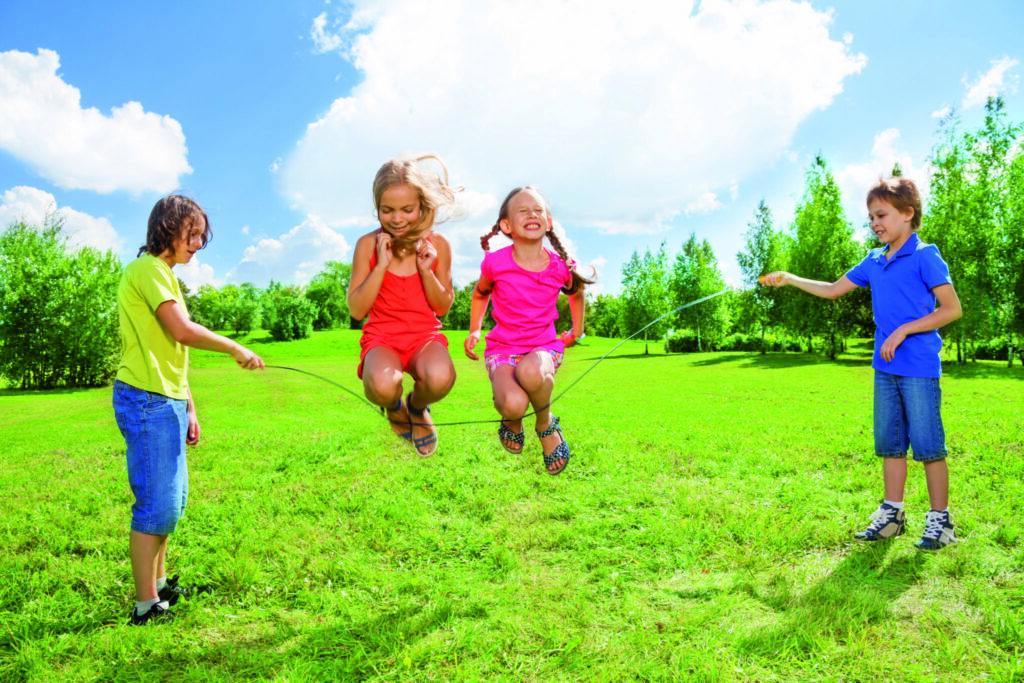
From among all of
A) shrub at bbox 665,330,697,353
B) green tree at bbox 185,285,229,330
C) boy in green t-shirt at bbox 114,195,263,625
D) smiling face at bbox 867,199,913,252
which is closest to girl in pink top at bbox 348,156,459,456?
boy in green t-shirt at bbox 114,195,263,625

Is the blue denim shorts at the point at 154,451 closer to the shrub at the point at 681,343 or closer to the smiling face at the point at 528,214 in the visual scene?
the smiling face at the point at 528,214

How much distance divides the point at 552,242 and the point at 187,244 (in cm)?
320

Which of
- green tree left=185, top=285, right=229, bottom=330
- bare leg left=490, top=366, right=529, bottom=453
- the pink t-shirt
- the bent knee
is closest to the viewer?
the bent knee

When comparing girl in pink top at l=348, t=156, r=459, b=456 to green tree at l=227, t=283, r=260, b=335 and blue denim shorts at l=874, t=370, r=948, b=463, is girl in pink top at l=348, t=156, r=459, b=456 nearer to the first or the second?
blue denim shorts at l=874, t=370, r=948, b=463

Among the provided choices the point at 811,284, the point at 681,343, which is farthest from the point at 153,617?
the point at 681,343

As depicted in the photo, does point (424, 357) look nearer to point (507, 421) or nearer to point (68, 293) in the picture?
point (507, 421)

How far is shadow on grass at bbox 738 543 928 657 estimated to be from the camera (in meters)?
5.88

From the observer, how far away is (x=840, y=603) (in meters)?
6.53

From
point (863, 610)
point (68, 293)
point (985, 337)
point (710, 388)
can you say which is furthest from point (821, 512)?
point (68, 293)

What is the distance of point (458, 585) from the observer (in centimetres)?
703

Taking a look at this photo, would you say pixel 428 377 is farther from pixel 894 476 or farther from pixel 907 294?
pixel 894 476

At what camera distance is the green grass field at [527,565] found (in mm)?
5672

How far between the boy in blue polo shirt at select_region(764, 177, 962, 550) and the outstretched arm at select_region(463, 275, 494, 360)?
2989 mm

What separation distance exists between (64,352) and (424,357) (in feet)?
118
